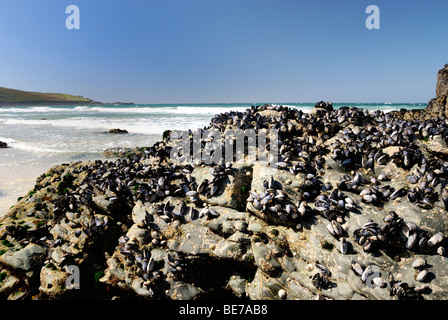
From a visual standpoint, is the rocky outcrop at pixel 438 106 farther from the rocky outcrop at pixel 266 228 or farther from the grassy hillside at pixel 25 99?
the grassy hillside at pixel 25 99

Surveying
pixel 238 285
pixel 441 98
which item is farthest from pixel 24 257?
pixel 441 98

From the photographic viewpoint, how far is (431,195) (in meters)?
3.55

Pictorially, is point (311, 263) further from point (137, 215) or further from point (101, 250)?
point (101, 250)

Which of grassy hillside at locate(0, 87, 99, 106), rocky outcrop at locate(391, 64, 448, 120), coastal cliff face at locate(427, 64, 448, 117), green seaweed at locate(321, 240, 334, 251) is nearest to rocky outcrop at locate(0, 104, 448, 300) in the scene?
green seaweed at locate(321, 240, 334, 251)

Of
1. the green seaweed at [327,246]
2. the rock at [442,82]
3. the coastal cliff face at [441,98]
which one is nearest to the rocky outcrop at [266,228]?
the green seaweed at [327,246]

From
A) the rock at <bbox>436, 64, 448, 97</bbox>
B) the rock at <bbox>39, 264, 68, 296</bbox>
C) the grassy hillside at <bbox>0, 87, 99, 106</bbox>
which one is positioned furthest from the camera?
the grassy hillside at <bbox>0, 87, 99, 106</bbox>

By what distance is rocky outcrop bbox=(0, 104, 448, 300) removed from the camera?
3248 millimetres

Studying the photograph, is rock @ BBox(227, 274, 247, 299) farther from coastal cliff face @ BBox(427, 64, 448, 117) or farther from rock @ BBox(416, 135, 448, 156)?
coastal cliff face @ BBox(427, 64, 448, 117)

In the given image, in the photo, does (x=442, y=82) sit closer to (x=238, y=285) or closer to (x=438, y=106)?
(x=438, y=106)

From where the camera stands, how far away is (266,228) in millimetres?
3889

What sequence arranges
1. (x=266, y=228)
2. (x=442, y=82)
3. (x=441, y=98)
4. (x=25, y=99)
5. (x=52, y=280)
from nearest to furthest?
(x=266, y=228)
(x=52, y=280)
(x=441, y=98)
(x=442, y=82)
(x=25, y=99)

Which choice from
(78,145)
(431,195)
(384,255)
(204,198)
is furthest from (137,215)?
(78,145)

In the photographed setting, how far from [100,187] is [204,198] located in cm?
266

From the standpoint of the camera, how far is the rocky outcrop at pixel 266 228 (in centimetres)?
325
